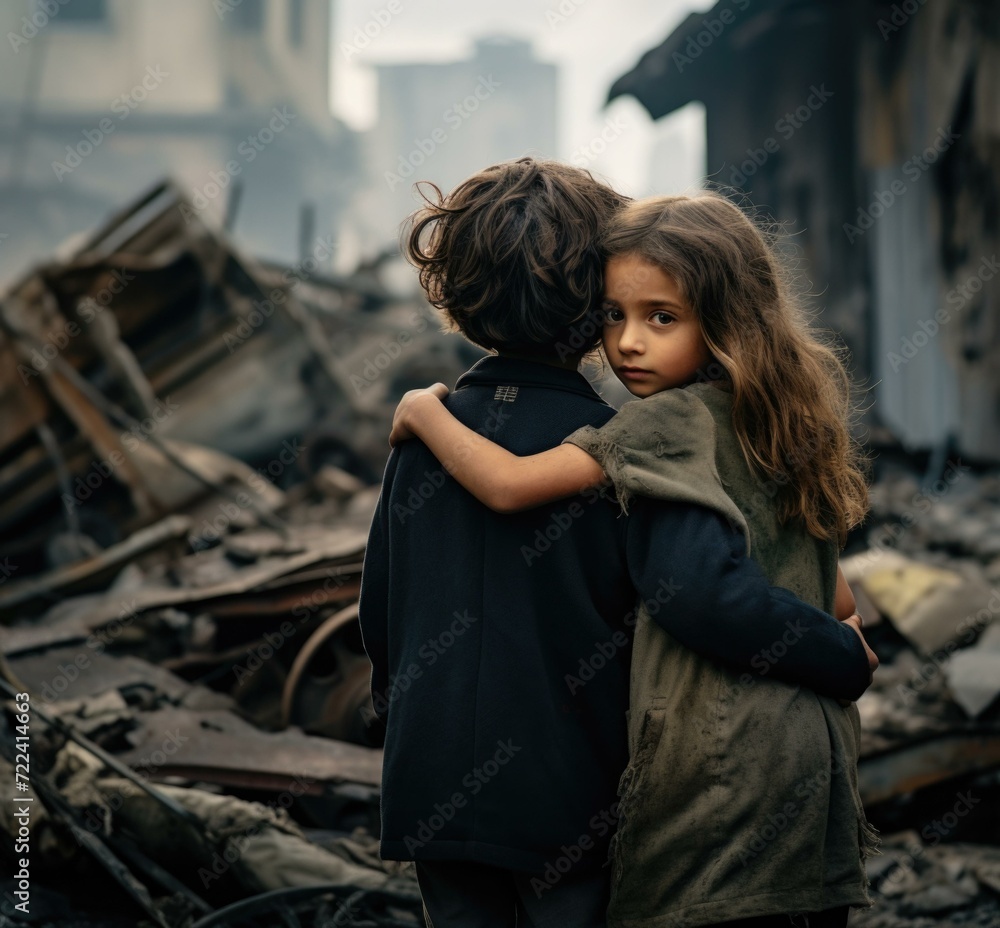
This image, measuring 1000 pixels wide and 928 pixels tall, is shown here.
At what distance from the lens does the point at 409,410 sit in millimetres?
1607

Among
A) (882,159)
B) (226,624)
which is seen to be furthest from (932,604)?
(882,159)

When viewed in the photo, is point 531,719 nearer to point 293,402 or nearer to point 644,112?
point 293,402

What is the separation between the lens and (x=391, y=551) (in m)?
1.64

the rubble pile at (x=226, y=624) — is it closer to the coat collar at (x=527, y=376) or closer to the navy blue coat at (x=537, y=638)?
the navy blue coat at (x=537, y=638)

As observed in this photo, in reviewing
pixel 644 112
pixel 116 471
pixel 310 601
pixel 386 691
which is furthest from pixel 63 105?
pixel 386 691

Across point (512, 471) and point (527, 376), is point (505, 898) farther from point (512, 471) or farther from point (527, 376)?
point (527, 376)

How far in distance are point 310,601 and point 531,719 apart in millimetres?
2662

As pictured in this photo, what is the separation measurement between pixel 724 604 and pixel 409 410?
0.56 meters

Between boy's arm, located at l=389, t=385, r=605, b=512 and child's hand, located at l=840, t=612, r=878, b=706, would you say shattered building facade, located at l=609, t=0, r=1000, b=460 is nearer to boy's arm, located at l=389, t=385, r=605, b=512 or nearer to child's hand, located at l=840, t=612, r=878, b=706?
child's hand, located at l=840, t=612, r=878, b=706

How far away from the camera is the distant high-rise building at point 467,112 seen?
4856cm

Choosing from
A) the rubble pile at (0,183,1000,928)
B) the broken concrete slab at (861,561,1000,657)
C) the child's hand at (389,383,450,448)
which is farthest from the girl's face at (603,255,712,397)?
the broken concrete slab at (861,561,1000,657)

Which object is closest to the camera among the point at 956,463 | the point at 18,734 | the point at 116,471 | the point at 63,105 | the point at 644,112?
the point at 18,734

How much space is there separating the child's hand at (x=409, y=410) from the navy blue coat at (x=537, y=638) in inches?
2.4

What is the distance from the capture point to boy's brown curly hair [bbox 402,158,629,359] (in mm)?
1494
